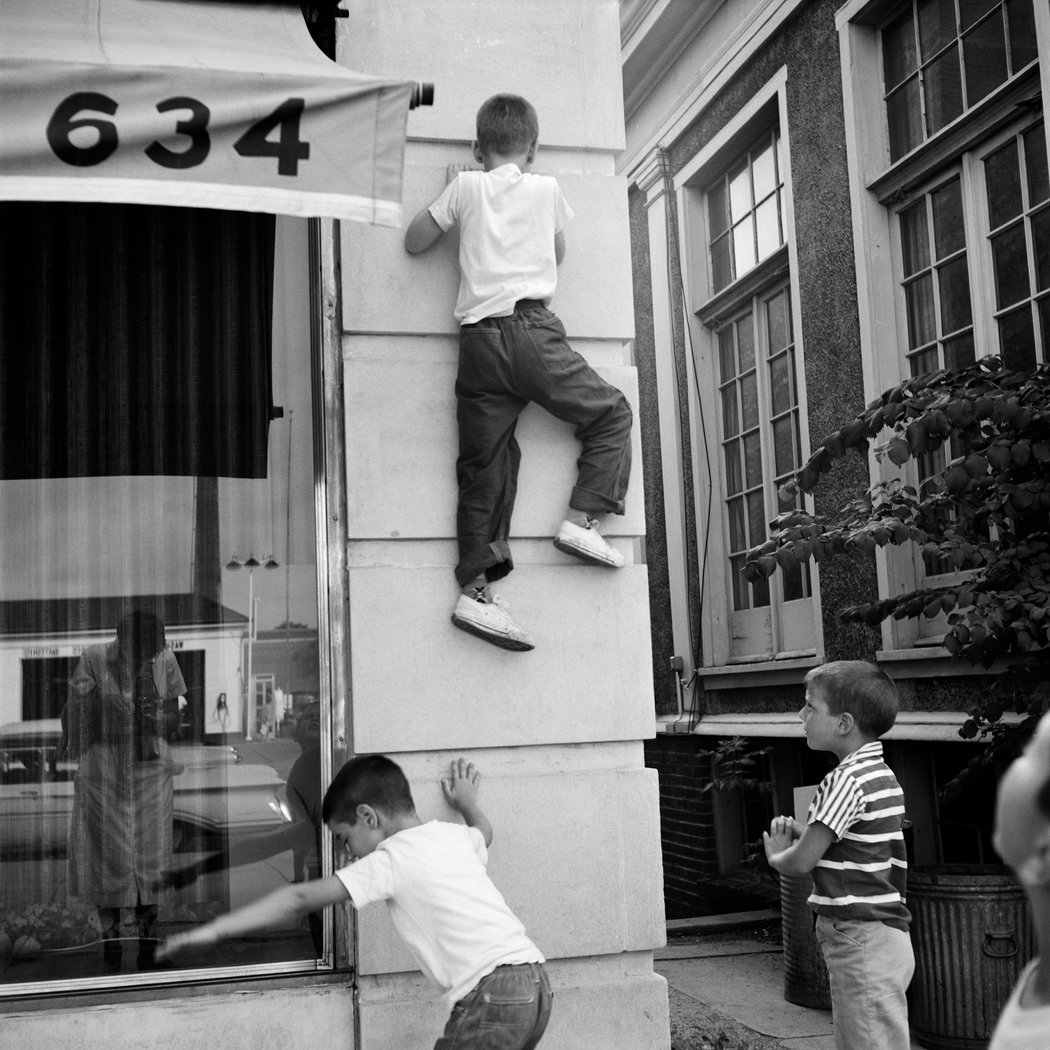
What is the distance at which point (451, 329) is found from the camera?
471cm

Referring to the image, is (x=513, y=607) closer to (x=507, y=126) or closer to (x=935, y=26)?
(x=507, y=126)

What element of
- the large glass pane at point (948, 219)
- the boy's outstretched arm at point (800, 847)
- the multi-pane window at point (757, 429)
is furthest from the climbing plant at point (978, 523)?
the multi-pane window at point (757, 429)

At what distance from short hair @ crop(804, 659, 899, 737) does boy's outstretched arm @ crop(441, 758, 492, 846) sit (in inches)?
47.0

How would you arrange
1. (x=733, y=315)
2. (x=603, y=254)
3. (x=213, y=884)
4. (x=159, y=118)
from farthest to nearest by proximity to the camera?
(x=733, y=315)
(x=603, y=254)
(x=213, y=884)
(x=159, y=118)

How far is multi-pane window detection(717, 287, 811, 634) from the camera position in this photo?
9359mm

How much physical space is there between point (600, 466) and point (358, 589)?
0.96m


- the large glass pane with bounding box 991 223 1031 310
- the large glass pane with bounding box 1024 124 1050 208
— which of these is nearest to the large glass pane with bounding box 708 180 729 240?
the large glass pane with bounding box 991 223 1031 310

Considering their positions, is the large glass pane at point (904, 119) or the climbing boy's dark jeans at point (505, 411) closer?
the climbing boy's dark jeans at point (505, 411)

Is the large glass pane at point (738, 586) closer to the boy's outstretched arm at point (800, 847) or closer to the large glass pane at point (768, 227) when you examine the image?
the large glass pane at point (768, 227)

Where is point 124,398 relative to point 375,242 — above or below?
below

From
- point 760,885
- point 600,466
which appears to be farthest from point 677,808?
point 600,466

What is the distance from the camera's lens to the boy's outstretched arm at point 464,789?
A: 4.35 meters

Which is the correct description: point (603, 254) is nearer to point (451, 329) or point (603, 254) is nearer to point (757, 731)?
point (451, 329)

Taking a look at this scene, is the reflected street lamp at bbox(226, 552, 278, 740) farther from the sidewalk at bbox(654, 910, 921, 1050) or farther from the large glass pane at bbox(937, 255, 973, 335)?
the large glass pane at bbox(937, 255, 973, 335)
